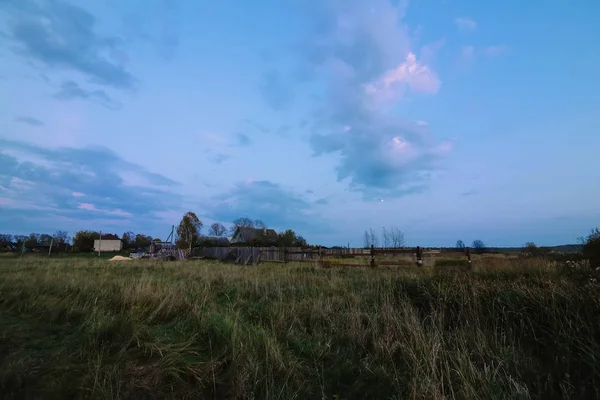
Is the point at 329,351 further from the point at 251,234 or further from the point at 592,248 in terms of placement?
the point at 251,234

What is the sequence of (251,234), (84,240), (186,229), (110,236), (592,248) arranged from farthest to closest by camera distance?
(110,236)
(84,240)
(251,234)
(186,229)
(592,248)

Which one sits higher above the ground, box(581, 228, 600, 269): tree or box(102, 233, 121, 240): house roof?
box(102, 233, 121, 240): house roof

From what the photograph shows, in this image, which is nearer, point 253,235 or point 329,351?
point 329,351

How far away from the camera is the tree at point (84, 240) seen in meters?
74.2

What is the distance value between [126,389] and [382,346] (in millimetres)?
2864

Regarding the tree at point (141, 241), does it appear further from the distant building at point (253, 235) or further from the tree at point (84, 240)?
the distant building at point (253, 235)

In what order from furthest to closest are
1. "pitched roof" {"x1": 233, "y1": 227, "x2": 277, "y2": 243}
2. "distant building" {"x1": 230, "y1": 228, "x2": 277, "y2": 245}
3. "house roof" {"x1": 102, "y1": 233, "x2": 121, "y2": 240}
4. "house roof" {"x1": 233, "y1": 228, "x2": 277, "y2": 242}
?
"house roof" {"x1": 102, "y1": 233, "x2": 121, "y2": 240} → "house roof" {"x1": 233, "y1": 228, "x2": 277, "y2": 242} → "pitched roof" {"x1": 233, "y1": 227, "x2": 277, "y2": 243} → "distant building" {"x1": 230, "y1": 228, "x2": 277, "y2": 245}

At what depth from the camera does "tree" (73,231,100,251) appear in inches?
2921

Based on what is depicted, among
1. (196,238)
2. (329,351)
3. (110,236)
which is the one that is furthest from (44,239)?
(329,351)

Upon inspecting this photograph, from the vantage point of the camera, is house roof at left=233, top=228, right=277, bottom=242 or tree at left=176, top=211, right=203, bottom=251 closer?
tree at left=176, top=211, right=203, bottom=251

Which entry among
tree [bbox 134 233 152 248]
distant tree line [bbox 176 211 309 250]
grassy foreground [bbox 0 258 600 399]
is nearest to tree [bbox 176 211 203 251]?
distant tree line [bbox 176 211 309 250]

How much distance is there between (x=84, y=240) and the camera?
7825cm

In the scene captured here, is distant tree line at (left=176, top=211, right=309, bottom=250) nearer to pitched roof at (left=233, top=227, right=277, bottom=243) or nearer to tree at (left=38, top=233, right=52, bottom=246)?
pitched roof at (left=233, top=227, right=277, bottom=243)

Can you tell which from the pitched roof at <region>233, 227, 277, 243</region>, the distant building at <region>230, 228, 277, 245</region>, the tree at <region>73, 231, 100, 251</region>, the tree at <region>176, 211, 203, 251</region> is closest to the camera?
the tree at <region>176, 211, 203, 251</region>
